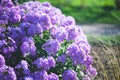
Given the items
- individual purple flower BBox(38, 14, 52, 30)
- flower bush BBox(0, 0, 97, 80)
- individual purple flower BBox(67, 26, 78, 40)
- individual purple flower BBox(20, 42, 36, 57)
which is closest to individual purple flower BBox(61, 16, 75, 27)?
flower bush BBox(0, 0, 97, 80)

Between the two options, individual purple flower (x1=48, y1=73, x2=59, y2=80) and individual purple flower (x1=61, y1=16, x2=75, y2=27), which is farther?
individual purple flower (x1=61, y1=16, x2=75, y2=27)

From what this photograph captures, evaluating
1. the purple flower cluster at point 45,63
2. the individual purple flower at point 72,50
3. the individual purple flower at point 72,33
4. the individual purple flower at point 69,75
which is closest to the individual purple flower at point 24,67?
the purple flower cluster at point 45,63

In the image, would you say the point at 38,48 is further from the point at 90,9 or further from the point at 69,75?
the point at 90,9

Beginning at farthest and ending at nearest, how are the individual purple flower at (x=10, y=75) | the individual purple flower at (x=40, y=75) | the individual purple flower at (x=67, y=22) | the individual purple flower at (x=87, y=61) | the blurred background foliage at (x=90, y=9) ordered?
the blurred background foliage at (x=90, y=9) < the individual purple flower at (x=67, y=22) < the individual purple flower at (x=87, y=61) < the individual purple flower at (x=40, y=75) < the individual purple flower at (x=10, y=75)

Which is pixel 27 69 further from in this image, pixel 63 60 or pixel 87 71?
pixel 87 71

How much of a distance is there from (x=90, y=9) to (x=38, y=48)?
52.9 feet

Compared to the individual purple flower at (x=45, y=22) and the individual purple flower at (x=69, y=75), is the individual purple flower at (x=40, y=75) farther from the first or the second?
the individual purple flower at (x=45, y=22)

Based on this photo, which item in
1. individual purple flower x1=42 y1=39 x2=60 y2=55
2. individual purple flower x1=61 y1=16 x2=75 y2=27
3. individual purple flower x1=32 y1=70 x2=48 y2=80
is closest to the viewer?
individual purple flower x1=32 y1=70 x2=48 y2=80

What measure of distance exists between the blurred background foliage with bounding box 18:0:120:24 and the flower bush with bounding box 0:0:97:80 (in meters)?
11.9

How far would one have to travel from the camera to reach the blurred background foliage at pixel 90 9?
60.6ft

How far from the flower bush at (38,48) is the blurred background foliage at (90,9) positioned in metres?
11.9

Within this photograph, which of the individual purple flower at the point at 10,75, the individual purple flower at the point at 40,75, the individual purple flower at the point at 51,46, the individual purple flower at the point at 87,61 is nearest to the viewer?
the individual purple flower at the point at 10,75

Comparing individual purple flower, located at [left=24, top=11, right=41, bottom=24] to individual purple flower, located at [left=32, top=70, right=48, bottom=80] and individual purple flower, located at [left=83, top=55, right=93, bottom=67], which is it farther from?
individual purple flower, located at [left=83, top=55, right=93, bottom=67]

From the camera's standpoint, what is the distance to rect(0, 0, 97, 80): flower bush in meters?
5.00
